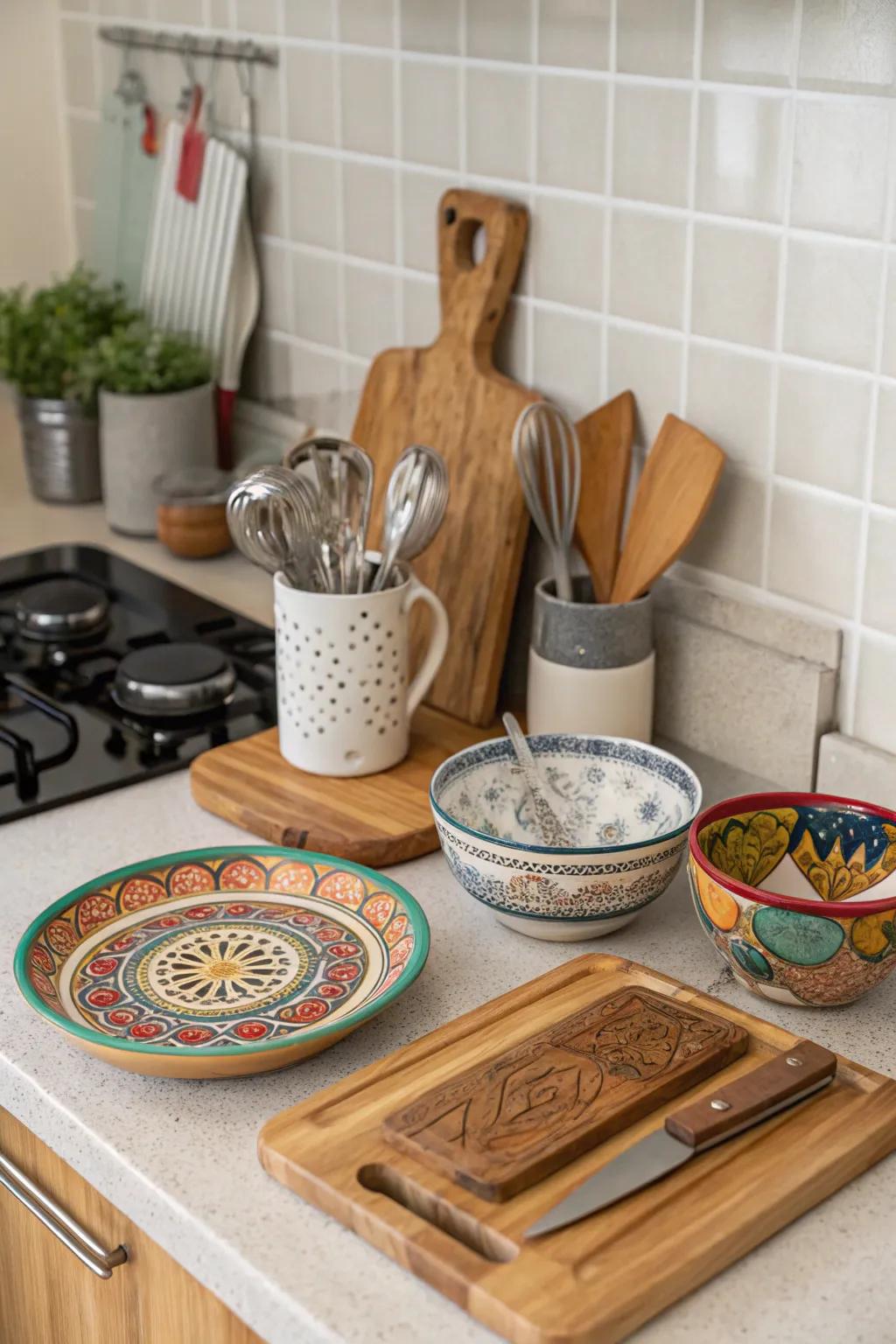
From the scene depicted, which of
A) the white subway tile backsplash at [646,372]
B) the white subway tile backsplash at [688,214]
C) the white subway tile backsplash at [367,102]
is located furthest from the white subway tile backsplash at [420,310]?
the white subway tile backsplash at [646,372]

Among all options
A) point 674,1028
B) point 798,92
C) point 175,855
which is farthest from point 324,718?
point 798,92

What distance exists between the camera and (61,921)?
0.93m

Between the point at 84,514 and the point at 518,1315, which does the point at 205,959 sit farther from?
the point at 84,514

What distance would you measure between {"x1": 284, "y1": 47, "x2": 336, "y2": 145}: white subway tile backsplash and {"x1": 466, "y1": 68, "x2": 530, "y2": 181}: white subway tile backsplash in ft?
0.65

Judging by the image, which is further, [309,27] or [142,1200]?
[309,27]

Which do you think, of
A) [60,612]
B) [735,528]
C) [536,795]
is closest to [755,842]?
[536,795]

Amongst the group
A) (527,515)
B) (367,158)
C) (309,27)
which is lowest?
(527,515)

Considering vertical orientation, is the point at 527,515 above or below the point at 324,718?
above

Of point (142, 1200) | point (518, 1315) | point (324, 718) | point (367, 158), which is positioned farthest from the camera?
point (367, 158)

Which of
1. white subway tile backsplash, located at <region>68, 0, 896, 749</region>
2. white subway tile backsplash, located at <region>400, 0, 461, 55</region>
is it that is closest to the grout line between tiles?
white subway tile backsplash, located at <region>68, 0, 896, 749</region>

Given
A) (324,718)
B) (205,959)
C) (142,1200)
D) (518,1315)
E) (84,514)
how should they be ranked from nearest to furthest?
(518,1315) → (142,1200) → (205,959) → (324,718) → (84,514)

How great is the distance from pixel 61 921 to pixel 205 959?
89 mm

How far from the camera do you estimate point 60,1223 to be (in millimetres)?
854

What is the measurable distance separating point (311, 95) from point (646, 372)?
0.47 m
